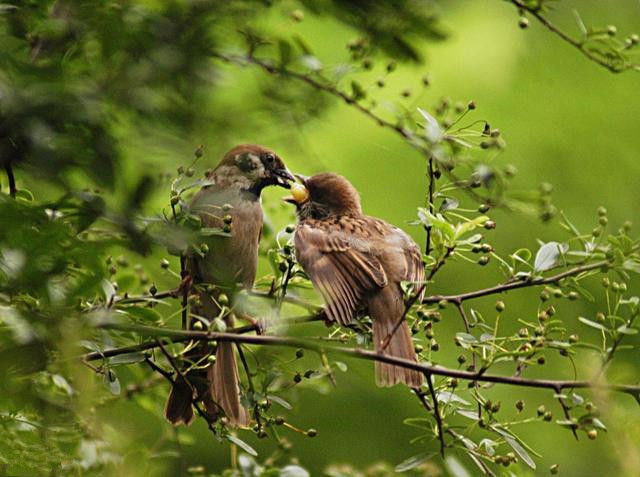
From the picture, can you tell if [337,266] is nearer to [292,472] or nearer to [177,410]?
[177,410]

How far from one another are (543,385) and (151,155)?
35.6 inches

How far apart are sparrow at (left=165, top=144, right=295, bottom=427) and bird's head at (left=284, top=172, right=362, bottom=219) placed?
0.22 ft

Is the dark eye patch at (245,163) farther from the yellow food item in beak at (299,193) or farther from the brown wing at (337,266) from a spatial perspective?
the brown wing at (337,266)

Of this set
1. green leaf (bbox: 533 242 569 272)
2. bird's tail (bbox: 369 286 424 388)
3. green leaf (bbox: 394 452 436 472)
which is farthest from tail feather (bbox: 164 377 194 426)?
green leaf (bbox: 533 242 569 272)

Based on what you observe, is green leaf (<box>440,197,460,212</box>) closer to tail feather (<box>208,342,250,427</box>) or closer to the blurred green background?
tail feather (<box>208,342,250,427</box>)

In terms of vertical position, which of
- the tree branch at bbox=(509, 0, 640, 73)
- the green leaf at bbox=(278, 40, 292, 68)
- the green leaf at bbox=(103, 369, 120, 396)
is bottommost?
the green leaf at bbox=(103, 369, 120, 396)

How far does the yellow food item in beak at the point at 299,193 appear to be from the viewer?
11.1ft

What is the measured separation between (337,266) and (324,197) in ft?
2.15

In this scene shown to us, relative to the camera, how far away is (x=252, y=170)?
Result: 336 cm

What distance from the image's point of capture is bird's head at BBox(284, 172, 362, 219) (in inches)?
132

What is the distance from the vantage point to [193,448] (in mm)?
5742

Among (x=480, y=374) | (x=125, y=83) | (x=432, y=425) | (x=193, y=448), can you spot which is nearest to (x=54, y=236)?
(x=125, y=83)

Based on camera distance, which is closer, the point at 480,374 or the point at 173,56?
the point at 173,56

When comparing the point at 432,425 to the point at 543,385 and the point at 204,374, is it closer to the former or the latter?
the point at 543,385
